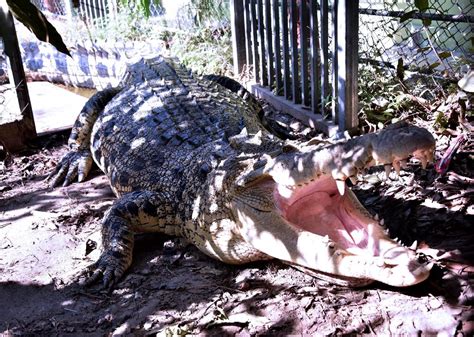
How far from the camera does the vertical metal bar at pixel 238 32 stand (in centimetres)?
617

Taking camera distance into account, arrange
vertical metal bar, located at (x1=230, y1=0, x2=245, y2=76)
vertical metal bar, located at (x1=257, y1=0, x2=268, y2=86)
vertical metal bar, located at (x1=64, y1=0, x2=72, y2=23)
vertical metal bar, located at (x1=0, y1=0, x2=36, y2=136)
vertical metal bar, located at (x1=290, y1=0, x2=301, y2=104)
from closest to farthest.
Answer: vertical metal bar, located at (x1=290, y1=0, x2=301, y2=104) < vertical metal bar, located at (x1=0, y1=0, x2=36, y2=136) < vertical metal bar, located at (x1=257, y1=0, x2=268, y2=86) < vertical metal bar, located at (x1=230, y1=0, x2=245, y2=76) < vertical metal bar, located at (x1=64, y1=0, x2=72, y2=23)

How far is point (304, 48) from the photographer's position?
4.91m

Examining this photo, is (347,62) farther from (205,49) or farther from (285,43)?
(205,49)

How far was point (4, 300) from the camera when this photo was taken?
301 centimetres

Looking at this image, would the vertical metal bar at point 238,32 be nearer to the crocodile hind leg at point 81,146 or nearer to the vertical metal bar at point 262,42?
the vertical metal bar at point 262,42

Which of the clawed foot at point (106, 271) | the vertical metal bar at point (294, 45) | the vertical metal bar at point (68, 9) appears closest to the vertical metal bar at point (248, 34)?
the vertical metal bar at point (294, 45)

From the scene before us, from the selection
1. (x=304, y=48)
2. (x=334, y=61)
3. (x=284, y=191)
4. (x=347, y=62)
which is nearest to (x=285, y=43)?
(x=304, y=48)

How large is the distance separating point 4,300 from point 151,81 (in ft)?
8.27

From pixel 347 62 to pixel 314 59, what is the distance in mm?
663

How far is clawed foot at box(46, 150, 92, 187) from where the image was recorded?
4.80 metres

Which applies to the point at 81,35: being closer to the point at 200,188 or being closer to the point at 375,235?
the point at 200,188

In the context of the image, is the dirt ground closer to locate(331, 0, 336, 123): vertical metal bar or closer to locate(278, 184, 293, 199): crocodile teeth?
locate(278, 184, 293, 199): crocodile teeth

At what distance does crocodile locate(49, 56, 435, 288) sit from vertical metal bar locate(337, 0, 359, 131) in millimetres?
726

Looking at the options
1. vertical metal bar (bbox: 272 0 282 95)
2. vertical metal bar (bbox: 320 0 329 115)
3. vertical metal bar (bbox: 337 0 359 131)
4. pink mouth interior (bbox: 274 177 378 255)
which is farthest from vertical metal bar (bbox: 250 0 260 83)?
pink mouth interior (bbox: 274 177 378 255)
